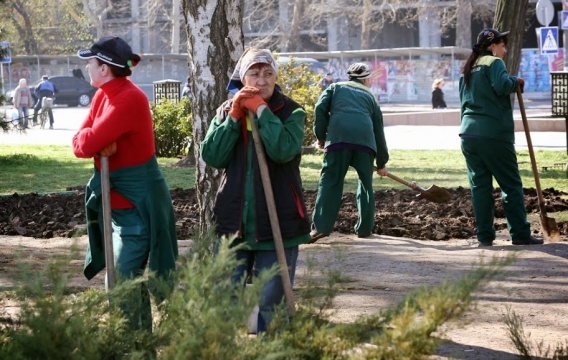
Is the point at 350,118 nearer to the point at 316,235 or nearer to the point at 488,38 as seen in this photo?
the point at 316,235

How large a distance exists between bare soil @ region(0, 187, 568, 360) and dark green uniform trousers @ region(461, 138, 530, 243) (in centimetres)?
20

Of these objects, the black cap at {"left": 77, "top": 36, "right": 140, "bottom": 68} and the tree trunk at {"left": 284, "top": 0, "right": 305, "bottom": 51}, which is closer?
the black cap at {"left": 77, "top": 36, "right": 140, "bottom": 68}

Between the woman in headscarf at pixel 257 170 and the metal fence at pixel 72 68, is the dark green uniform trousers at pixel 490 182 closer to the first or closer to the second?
the woman in headscarf at pixel 257 170

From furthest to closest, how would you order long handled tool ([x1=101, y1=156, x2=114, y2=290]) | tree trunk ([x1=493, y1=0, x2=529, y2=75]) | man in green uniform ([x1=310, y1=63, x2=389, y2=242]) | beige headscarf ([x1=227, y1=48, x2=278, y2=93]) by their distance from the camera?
tree trunk ([x1=493, y1=0, x2=529, y2=75]) < man in green uniform ([x1=310, y1=63, x2=389, y2=242]) < beige headscarf ([x1=227, y1=48, x2=278, y2=93]) < long handled tool ([x1=101, y1=156, x2=114, y2=290])

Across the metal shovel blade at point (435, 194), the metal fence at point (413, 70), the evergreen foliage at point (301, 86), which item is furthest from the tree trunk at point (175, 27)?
the metal shovel blade at point (435, 194)

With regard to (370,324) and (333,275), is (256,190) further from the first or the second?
(370,324)

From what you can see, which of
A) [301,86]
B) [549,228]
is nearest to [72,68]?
[301,86]

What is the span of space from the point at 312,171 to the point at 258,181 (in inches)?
490

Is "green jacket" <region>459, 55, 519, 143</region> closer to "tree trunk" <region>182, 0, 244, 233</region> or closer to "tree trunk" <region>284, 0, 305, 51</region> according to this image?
"tree trunk" <region>182, 0, 244, 233</region>

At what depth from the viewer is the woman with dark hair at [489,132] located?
9.59 m

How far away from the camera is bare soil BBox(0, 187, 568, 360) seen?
6.43 m

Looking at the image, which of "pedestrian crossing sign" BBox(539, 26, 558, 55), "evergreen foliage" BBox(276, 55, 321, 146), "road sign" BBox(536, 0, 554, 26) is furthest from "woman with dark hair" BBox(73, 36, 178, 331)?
"road sign" BBox(536, 0, 554, 26)

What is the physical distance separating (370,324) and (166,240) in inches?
72.7

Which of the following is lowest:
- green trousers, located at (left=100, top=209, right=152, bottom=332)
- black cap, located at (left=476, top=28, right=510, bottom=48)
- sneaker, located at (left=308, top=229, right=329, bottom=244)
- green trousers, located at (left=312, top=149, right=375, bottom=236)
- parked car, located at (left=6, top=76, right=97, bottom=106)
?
parked car, located at (left=6, top=76, right=97, bottom=106)
